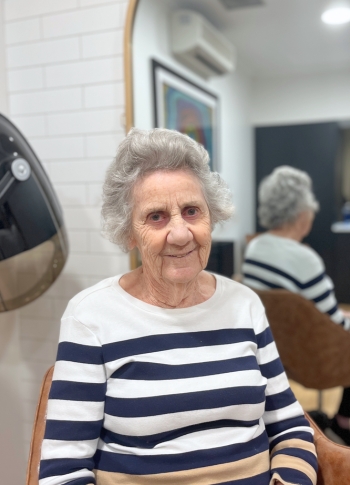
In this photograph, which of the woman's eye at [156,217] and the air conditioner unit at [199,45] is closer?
the woman's eye at [156,217]

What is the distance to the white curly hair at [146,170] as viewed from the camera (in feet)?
3.18

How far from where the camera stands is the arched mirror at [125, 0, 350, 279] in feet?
5.24

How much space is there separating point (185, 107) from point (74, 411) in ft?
4.16

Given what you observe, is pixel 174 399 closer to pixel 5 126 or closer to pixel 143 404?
pixel 143 404

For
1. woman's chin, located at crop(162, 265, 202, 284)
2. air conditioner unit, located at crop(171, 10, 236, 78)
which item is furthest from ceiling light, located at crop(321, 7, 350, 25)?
woman's chin, located at crop(162, 265, 202, 284)

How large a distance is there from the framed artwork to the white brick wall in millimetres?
160

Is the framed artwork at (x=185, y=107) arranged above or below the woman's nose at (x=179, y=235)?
above

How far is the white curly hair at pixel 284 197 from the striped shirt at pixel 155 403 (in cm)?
98

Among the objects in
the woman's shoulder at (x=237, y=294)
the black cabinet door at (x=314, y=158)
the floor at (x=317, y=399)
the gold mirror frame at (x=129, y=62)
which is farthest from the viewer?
the floor at (x=317, y=399)

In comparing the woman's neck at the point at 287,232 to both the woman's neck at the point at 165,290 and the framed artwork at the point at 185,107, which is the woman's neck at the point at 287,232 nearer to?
the framed artwork at the point at 185,107

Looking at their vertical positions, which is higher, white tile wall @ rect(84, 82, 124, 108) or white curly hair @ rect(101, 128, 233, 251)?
white tile wall @ rect(84, 82, 124, 108)

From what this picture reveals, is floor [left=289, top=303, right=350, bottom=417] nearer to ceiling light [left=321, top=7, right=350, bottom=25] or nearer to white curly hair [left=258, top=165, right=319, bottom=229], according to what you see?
white curly hair [left=258, top=165, right=319, bottom=229]

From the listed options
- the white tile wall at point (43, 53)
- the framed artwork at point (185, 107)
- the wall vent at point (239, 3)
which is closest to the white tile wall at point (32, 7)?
the white tile wall at point (43, 53)

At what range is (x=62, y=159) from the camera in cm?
168
